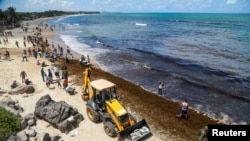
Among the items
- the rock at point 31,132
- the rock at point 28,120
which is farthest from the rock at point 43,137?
the rock at point 28,120

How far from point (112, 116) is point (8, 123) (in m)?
5.46

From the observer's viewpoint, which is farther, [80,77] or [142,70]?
[142,70]

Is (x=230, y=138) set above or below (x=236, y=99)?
above

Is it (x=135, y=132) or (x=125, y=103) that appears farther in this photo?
(x=125, y=103)

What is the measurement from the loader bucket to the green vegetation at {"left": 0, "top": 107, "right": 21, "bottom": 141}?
5560mm

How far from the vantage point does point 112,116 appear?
12.3 metres

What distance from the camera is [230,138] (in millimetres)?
9000

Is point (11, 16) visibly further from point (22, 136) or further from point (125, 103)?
point (22, 136)

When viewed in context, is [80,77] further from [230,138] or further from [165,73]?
[230,138]

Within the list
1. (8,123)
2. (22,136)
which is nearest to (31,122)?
(8,123)

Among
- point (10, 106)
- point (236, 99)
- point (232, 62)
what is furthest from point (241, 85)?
point (10, 106)

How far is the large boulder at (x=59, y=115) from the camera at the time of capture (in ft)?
42.6

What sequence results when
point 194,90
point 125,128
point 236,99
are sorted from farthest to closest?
point 194,90
point 236,99
point 125,128

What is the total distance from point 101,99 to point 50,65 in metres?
16.3
